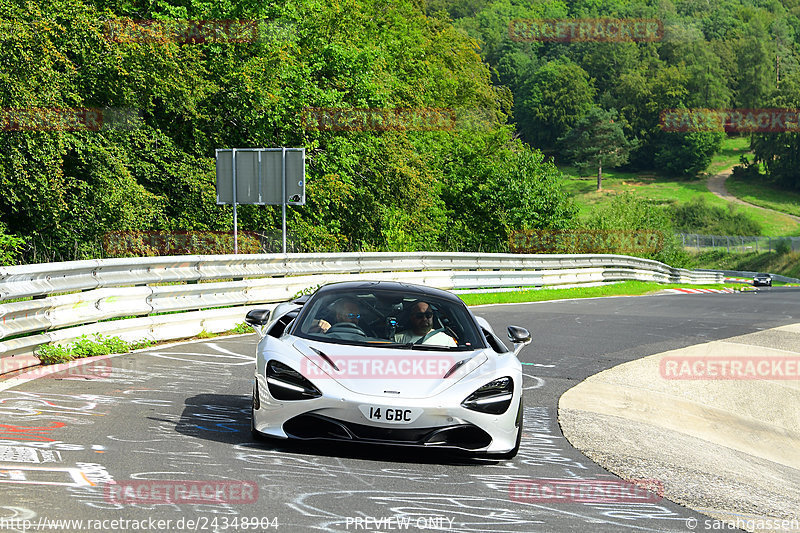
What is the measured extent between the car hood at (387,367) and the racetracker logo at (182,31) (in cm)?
2065

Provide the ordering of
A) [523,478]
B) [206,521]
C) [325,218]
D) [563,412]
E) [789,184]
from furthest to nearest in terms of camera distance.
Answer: [789,184]
[325,218]
[563,412]
[523,478]
[206,521]

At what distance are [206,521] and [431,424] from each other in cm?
201

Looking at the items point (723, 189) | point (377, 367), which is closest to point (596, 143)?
point (723, 189)

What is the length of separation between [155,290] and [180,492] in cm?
732

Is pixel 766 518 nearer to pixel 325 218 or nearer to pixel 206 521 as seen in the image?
pixel 206 521

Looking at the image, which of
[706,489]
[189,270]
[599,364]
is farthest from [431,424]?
[189,270]

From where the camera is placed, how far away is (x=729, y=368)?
502 inches

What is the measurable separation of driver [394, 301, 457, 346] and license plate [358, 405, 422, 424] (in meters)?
1.08

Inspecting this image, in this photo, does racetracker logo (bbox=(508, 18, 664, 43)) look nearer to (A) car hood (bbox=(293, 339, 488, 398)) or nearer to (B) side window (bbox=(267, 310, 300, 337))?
(B) side window (bbox=(267, 310, 300, 337))

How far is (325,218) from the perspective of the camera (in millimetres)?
34188

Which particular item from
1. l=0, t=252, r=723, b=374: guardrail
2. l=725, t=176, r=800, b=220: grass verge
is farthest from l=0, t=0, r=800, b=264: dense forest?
l=725, t=176, r=800, b=220: grass verge

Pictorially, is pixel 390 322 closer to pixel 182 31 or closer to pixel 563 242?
pixel 182 31

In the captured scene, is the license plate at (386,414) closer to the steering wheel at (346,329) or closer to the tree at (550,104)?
the steering wheel at (346,329)

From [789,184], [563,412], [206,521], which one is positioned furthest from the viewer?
[789,184]
